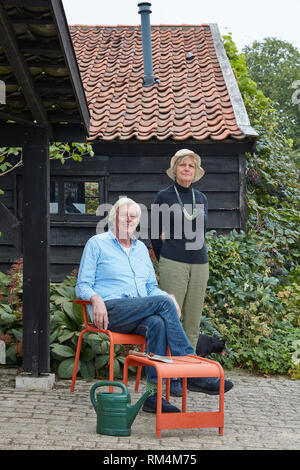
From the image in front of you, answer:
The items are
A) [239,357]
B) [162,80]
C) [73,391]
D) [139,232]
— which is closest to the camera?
[73,391]

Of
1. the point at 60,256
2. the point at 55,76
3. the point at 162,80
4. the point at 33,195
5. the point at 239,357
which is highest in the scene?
the point at 162,80

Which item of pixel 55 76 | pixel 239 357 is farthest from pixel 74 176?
pixel 55 76

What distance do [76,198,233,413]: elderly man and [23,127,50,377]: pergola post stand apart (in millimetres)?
730

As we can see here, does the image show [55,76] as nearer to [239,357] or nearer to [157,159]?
[239,357]

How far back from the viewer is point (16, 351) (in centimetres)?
630

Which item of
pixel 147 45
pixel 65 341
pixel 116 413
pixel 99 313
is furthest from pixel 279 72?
pixel 116 413

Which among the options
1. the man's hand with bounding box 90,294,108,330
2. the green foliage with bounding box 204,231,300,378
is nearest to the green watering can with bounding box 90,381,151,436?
the man's hand with bounding box 90,294,108,330

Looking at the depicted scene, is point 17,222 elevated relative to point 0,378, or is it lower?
elevated

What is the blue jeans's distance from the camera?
472cm

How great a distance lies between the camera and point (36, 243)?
578cm

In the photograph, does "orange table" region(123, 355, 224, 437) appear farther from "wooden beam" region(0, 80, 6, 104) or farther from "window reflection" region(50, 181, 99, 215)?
"window reflection" region(50, 181, 99, 215)

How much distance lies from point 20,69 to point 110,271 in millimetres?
1585

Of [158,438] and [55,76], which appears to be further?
[55,76]

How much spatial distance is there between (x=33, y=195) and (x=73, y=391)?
1.64 meters
